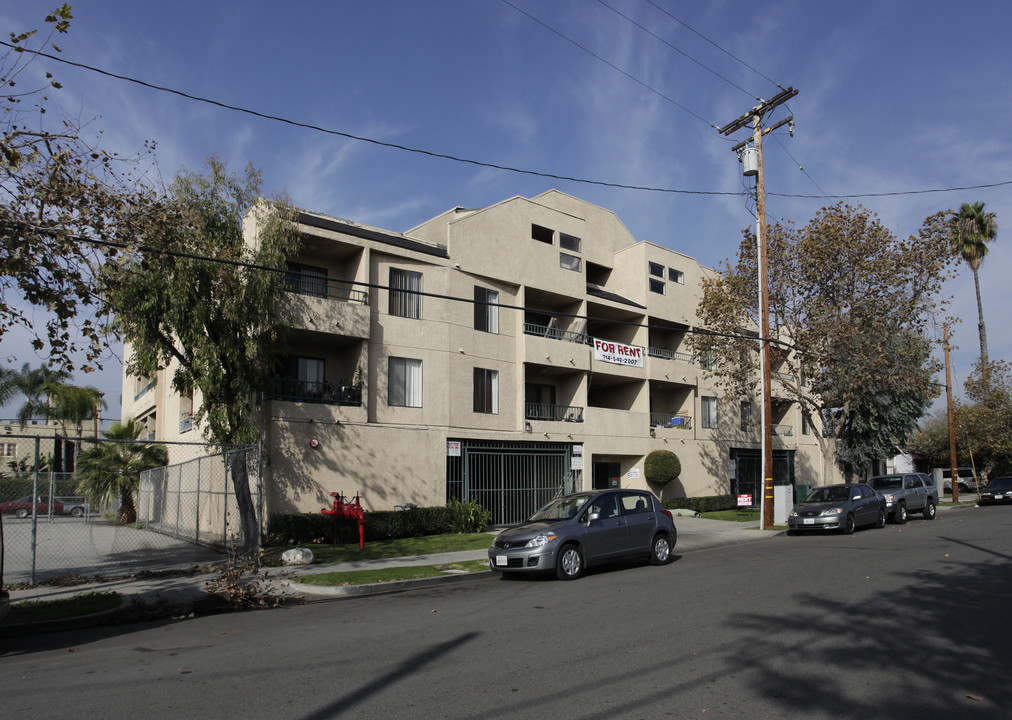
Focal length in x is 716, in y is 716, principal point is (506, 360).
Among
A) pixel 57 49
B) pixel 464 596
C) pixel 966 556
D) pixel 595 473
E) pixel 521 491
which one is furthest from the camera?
pixel 595 473

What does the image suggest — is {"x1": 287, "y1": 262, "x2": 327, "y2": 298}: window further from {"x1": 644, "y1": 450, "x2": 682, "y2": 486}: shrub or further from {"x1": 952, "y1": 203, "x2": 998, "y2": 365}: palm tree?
{"x1": 952, "y1": 203, "x2": 998, "y2": 365}: palm tree

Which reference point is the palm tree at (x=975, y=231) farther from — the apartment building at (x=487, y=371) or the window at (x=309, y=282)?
the window at (x=309, y=282)

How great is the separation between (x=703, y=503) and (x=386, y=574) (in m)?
20.6

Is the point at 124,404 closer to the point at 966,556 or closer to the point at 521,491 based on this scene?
the point at 521,491

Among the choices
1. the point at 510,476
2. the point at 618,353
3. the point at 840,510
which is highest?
the point at 618,353

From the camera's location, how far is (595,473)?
98.7 feet

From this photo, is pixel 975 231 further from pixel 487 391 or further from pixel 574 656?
pixel 574 656

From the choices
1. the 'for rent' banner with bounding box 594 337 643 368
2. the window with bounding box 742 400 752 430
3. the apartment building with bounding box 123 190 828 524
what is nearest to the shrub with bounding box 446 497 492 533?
the apartment building with bounding box 123 190 828 524

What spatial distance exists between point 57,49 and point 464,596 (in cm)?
1004

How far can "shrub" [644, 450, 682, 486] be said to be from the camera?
2873 cm

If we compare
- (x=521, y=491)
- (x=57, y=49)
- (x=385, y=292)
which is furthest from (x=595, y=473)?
(x=57, y=49)

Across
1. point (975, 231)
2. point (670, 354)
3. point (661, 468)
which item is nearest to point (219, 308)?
point (661, 468)

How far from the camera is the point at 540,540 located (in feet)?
40.8

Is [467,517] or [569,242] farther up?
[569,242]
